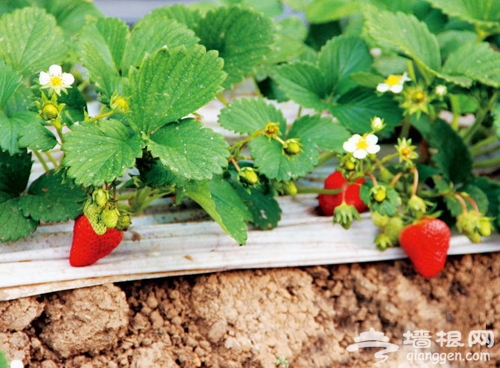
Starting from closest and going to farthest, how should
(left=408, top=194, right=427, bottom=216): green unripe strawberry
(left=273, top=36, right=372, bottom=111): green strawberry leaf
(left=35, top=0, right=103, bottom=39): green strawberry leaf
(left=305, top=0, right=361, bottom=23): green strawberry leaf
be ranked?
(left=408, top=194, right=427, bottom=216): green unripe strawberry < (left=273, top=36, right=372, bottom=111): green strawberry leaf < (left=35, top=0, right=103, bottom=39): green strawberry leaf < (left=305, top=0, right=361, bottom=23): green strawberry leaf

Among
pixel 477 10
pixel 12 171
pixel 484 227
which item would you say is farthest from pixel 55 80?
pixel 477 10

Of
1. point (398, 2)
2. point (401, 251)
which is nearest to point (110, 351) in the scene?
point (401, 251)

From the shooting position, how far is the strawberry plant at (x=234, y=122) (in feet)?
3.96

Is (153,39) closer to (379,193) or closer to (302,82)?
(302,82)

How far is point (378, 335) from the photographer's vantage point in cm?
141

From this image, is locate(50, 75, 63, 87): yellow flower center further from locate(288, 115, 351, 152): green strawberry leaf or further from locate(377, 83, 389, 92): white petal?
locate(377, 83, 389, 92): white petal

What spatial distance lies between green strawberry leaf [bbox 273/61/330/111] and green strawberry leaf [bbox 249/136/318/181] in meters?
0.19

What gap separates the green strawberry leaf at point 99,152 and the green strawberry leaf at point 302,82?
1.47ft

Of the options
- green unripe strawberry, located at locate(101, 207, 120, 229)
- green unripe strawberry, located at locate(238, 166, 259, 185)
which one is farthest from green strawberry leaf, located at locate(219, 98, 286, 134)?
green unripe strawberry, located at locate(101, 207, 120, 229)

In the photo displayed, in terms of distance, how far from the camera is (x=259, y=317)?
4.47 feet

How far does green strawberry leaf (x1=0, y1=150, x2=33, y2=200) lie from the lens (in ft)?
4.38

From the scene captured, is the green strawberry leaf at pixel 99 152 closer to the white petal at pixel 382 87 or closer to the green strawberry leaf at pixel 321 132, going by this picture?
the green strawberry leaf at pixel 321 132

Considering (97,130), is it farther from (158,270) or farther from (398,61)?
(398,61)

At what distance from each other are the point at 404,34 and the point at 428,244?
1.46ft
